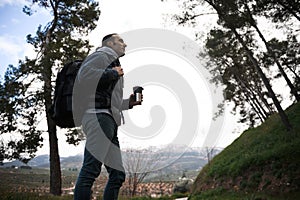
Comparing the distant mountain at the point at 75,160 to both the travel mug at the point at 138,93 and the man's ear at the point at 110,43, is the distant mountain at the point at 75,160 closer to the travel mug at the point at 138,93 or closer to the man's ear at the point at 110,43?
the travel mug at the point at 138,93

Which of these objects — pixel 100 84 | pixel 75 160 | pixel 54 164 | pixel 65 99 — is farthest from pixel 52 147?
pixel 100 84

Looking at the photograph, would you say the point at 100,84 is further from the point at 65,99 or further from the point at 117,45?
the point at 117,45

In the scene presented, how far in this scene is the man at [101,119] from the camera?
2.28 metres

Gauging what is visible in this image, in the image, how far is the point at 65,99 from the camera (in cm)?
250

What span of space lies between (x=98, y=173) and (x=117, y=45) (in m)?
1.36

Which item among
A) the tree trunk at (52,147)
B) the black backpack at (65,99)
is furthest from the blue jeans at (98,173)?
the tree trunk at (52,147)

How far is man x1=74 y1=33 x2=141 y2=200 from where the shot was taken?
7.47 ft

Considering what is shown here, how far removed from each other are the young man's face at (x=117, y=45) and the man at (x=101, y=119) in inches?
5.5

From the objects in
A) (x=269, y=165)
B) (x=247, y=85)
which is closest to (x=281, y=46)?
(x=247, y=85)

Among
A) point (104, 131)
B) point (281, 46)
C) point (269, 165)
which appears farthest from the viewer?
point (281, 46)

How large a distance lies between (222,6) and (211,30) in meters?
1.43

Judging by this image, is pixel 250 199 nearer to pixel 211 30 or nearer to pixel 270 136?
pixel 270 136

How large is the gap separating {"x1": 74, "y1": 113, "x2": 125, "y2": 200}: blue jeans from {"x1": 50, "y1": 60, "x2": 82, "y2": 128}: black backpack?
31 centimetres

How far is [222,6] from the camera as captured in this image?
11555 millimetres
